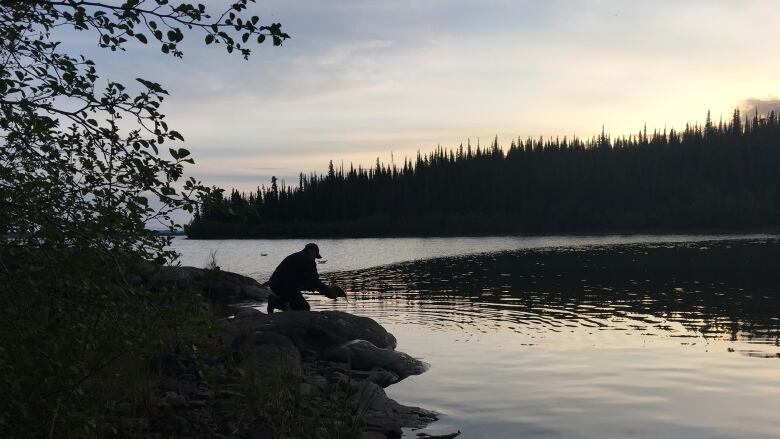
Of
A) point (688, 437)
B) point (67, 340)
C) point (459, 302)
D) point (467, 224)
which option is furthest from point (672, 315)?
point (467, 224)

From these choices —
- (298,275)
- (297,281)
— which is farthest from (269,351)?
(297,281)

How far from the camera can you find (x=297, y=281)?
57.5 ft

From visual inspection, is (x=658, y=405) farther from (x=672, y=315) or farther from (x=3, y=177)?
(x=672, y=315)

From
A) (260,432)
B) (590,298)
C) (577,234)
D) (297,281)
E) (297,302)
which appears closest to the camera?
(260,432)

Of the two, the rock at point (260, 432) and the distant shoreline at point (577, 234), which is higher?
the distant shoreline at point (577, 234)

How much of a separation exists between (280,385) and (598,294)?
2345cm

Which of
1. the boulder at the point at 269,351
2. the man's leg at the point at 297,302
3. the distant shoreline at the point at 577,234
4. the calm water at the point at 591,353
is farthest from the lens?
the distant shoreline at the point at 577,234

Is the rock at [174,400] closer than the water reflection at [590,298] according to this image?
Yes

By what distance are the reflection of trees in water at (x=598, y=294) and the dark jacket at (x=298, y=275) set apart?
607cm

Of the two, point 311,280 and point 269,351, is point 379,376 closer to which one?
point 269,351

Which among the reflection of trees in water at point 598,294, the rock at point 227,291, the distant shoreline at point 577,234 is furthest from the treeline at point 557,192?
the rock at point 227,291

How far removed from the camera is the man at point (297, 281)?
55.2 ft

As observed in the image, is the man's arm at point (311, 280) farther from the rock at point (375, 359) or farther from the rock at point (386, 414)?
the rock at point (386, 414)

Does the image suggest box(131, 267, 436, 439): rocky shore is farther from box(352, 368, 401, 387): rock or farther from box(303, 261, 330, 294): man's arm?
box(303, 261, 330, 294): man's arm
